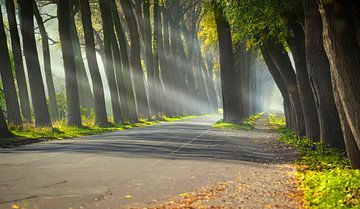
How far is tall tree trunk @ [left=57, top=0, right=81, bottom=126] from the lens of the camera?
29281 millimetres

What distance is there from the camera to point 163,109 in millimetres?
56688

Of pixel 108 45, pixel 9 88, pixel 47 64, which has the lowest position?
pixel 9 88

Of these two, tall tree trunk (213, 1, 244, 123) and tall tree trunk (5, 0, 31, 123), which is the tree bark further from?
tall tree trunk (213, 1, 244, 123)

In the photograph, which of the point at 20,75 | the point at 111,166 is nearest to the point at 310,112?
the point at 111,166

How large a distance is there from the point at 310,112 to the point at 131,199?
12.1 meters

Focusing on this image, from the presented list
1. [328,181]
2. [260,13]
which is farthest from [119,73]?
[328,181]

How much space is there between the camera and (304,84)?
19312mm

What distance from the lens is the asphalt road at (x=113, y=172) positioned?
8.45 metres

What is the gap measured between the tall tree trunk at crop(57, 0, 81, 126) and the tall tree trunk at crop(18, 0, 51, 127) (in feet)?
9.60

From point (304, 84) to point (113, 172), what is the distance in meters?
10.2

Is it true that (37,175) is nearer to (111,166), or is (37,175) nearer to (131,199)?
(111,166)

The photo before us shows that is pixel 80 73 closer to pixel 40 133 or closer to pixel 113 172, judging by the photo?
pixel 40 133

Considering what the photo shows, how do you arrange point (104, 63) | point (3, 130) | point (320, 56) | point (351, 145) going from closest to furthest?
1. point (351, 145)
2. point (320, 56)
3. point (3, 130)
4. point (104, 63)

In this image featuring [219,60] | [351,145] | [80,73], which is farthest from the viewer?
[80,73]
